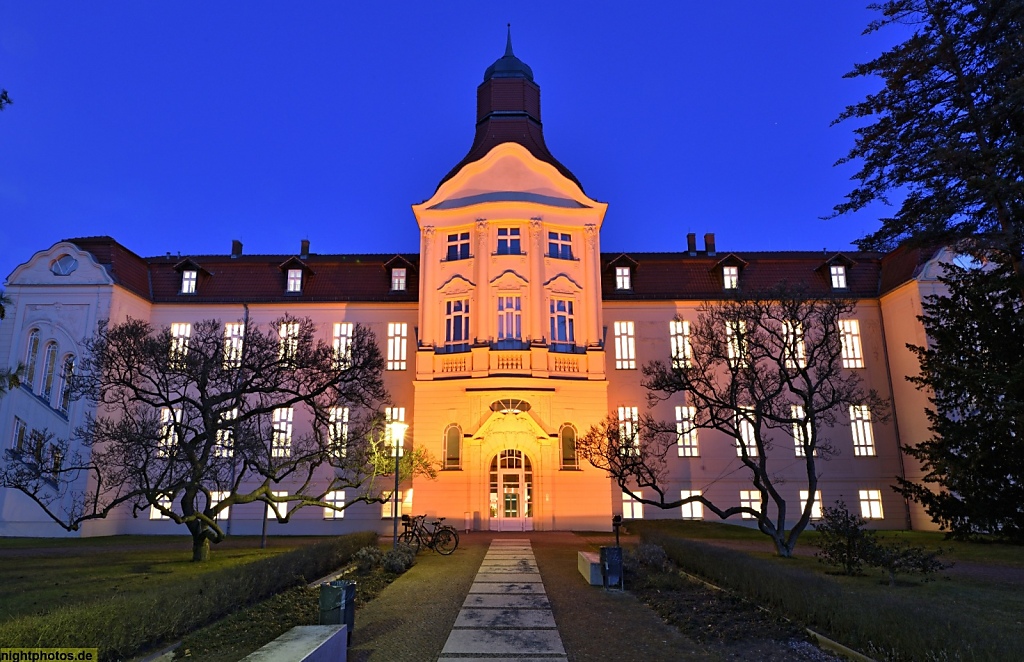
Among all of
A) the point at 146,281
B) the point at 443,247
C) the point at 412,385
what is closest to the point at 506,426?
the point at 412,385

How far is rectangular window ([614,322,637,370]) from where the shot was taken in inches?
1361

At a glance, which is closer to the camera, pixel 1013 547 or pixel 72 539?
pixel 1013 547

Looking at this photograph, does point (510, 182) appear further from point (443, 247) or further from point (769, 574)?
point (769, 574)

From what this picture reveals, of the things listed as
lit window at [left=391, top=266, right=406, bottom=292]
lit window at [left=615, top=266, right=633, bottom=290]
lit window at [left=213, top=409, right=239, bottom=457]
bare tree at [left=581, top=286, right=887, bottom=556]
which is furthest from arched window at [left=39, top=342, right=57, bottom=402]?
lit window at [left=615, top=266, right=633, bottom=290]

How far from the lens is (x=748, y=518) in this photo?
32.7 metres

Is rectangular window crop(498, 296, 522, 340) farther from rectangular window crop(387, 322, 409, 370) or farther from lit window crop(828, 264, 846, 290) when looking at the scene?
lit window crop(828, 264, 846, 290)

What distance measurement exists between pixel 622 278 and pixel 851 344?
43.8 ft

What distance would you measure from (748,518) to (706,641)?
25.6m

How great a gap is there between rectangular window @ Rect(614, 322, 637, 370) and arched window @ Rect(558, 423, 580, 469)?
5.87m

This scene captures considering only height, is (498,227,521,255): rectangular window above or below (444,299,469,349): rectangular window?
above

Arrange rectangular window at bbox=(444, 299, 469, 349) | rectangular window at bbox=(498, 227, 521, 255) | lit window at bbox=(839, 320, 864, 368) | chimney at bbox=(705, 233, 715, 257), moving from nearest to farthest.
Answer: rectangular window at bbox=(444, 299, 469, 349) < rectangular window at bbox=(498, 227, 521, 255) < lit window at bbox=(839, 320, 864, 368) < chimney at bbox=(705, 233, 715, 257)

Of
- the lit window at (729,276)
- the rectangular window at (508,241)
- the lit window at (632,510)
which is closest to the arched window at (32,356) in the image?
the rectangular window at (508,241)

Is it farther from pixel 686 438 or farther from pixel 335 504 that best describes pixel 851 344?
pixel 335 504

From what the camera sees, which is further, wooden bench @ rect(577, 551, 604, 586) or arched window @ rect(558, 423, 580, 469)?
arched window @ rect(558, 423, 580, 469)
